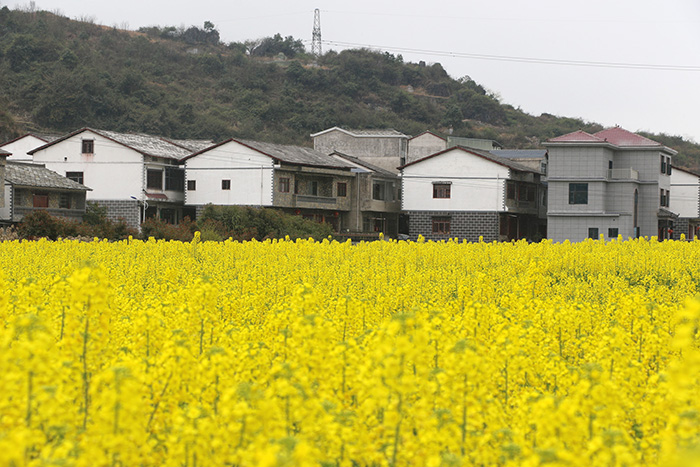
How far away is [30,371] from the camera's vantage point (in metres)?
5.70

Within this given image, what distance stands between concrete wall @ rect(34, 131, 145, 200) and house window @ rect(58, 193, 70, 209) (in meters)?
4.01

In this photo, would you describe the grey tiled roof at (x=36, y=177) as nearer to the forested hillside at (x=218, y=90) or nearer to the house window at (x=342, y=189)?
the house window at (x=342, y=189)

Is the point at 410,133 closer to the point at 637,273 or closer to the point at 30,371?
the point at 637,273

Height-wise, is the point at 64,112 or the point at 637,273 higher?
the point at 64,112

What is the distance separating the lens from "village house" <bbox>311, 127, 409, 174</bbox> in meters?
66.1

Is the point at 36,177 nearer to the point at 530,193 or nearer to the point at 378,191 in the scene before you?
the point at 378,191

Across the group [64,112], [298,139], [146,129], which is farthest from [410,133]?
[64,112]

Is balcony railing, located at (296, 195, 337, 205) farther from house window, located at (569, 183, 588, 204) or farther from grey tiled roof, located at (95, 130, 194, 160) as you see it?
house window, located at (569, 183, 588, 204)

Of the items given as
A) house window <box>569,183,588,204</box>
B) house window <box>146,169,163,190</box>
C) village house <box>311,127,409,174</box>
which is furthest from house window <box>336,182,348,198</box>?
house window <box>569,183,588,204</box>

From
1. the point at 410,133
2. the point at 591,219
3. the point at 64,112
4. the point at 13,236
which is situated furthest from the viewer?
the point at 410,133

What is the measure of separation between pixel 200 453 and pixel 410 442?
136cm

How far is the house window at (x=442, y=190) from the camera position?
57094 millimetres

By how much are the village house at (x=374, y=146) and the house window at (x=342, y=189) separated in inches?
290

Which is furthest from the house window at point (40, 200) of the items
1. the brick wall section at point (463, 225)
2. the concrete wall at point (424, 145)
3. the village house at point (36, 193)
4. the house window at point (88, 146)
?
the concrete wall at point (424, 145)
